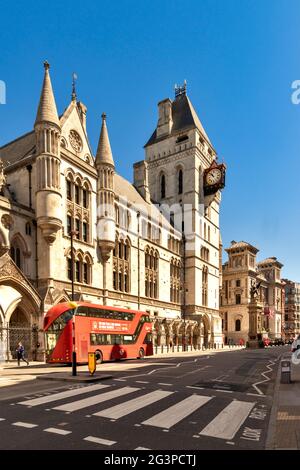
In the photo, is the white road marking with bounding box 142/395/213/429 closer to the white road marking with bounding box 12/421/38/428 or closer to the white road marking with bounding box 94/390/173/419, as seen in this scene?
the white road marking with bounding box 94/390/173/419

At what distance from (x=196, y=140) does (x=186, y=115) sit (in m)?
6.66

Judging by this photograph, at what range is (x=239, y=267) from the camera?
97.2m

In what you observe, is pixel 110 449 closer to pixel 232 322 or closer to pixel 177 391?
pixel 177 391

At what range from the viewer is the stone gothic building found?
103ft

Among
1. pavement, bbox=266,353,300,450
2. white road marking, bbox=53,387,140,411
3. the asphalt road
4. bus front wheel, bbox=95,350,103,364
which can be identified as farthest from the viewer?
bus front wheel, bbox=95,350,103,364

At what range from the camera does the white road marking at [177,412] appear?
8943mm

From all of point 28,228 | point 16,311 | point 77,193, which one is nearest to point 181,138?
point 77,193

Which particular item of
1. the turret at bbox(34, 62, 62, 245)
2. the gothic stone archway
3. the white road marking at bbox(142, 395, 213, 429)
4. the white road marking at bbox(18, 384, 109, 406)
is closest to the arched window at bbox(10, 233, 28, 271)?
the turret at bbox(34, 62, 62, 245)

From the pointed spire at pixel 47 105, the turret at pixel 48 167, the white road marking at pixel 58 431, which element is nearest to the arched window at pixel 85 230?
the turret at pixel 48 167

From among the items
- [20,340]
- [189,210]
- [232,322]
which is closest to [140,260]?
[189,210]

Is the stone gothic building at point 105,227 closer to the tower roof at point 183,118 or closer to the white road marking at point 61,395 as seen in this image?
the tower roof at point 183,118

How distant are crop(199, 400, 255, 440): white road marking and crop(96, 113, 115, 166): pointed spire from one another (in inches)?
1334

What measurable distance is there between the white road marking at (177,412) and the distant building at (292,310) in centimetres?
13450

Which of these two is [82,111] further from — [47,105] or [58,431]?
[58,431]
